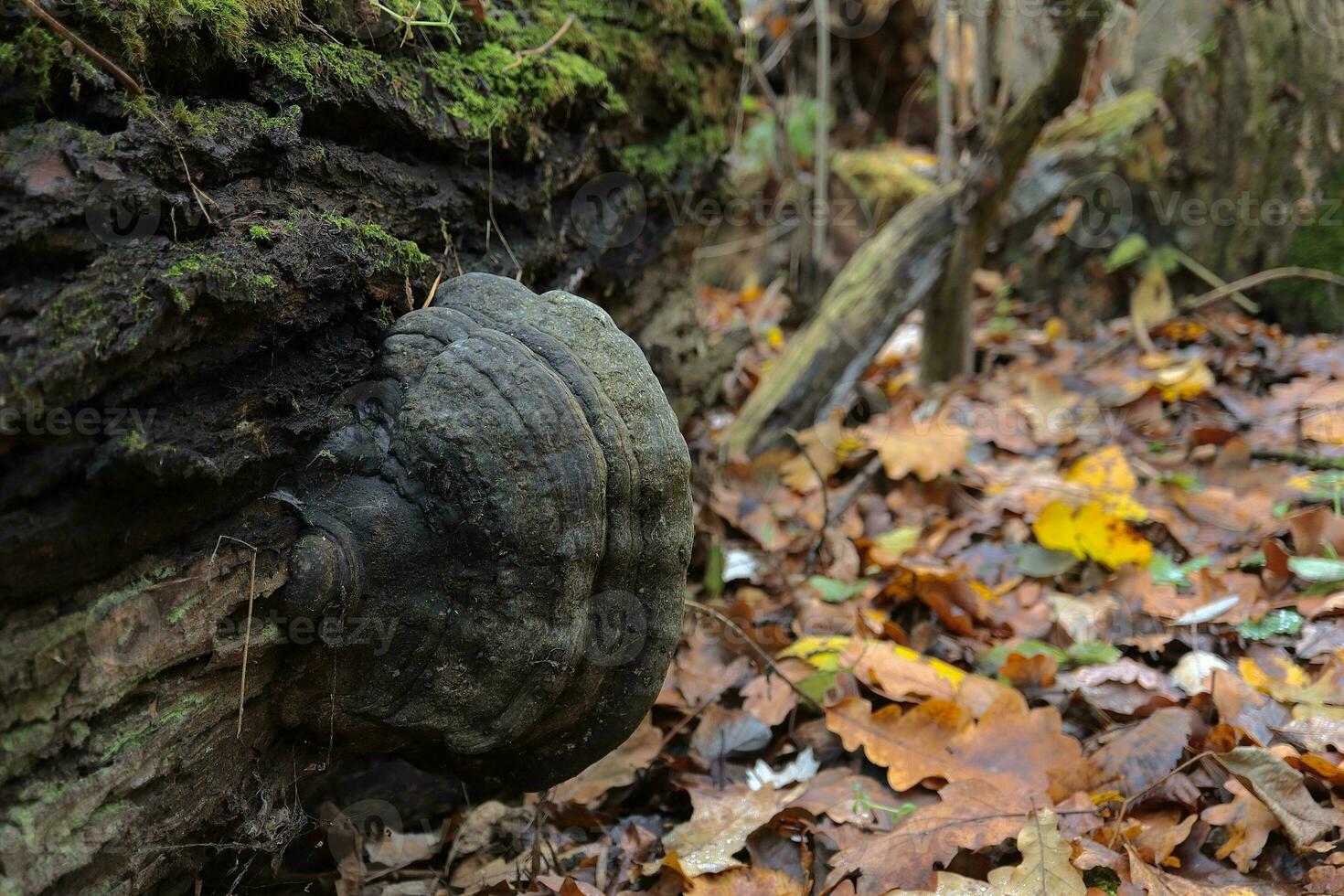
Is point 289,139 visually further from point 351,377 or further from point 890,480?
point 890,480

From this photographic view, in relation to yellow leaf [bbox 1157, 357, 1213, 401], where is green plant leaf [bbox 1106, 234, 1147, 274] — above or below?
above

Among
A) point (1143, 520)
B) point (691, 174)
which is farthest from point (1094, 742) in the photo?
point (691, 174)

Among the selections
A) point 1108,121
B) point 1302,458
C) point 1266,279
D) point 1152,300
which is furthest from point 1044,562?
point 1108,121

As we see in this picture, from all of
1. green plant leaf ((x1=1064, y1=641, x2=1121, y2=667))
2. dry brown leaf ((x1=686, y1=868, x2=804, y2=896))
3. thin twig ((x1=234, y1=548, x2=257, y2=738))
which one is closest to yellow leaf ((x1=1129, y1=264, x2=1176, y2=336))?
green plant leaf ((x1=1064, y1=641, x2=1121, y2=667))

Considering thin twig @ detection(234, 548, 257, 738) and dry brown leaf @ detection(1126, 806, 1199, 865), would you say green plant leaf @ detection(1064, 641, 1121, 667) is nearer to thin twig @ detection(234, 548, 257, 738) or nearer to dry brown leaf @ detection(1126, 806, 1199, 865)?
dry brown leaf @ detection(1126, 806, 1199, 865)

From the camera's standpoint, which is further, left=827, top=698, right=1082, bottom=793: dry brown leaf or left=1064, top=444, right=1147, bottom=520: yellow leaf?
left=1064, top=444, right=1147, bottom=520: yellow leaf

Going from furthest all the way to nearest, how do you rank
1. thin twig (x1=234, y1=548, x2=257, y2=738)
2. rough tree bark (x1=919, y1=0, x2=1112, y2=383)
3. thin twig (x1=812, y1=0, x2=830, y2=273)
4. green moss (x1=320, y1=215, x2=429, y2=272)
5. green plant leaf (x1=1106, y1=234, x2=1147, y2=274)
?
green plant leaf (x1=1106, y1=234, x2=1147, y2=274) < thin twig (x1=812, y1=0, x2=830, y2=273) < rough tree bark (x1=919, y1=0, x2=1112, y2=383) < green moss (x1=320, y1=215, x2=429, y2=272) < thin twig (x1=234, y1=548, x2=257, y2=738)

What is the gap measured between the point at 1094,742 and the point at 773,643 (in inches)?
38.0

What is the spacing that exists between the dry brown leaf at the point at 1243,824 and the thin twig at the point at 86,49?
97.0 inches

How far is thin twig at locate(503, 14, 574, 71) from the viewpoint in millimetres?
2553

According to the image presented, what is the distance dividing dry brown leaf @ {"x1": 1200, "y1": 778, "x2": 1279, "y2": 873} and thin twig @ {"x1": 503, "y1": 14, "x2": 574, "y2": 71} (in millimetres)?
2359

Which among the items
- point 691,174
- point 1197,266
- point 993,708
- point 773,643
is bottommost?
point 773,643

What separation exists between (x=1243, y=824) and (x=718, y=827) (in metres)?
1.12

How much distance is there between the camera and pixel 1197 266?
618 cm
